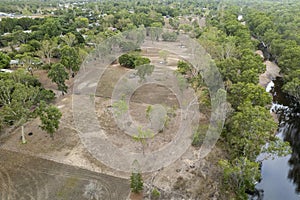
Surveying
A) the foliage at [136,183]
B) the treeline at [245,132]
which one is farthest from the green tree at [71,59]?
the foliage at [136,183]

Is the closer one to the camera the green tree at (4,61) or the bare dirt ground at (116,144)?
the bare dirt ground at (116,144)

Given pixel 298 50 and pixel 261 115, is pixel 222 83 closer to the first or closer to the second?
pixel 261 115

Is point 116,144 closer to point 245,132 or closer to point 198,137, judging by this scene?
point 198,137

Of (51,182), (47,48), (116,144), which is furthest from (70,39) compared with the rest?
(51,182)

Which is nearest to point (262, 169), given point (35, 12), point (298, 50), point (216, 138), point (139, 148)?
point (216, 138)

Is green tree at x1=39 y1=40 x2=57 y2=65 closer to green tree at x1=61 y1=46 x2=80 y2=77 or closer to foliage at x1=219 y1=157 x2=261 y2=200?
green tree at x1=61 y1=46 x2=80 y2=77

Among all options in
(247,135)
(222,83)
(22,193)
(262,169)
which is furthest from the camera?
(222,83)

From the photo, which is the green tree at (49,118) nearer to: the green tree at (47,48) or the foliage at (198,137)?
the foliage at (198,137)

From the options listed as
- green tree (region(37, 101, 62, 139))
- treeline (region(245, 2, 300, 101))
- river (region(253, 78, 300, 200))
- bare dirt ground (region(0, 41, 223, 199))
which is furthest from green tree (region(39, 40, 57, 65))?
treeline (region(245, 2, 300, 101))
